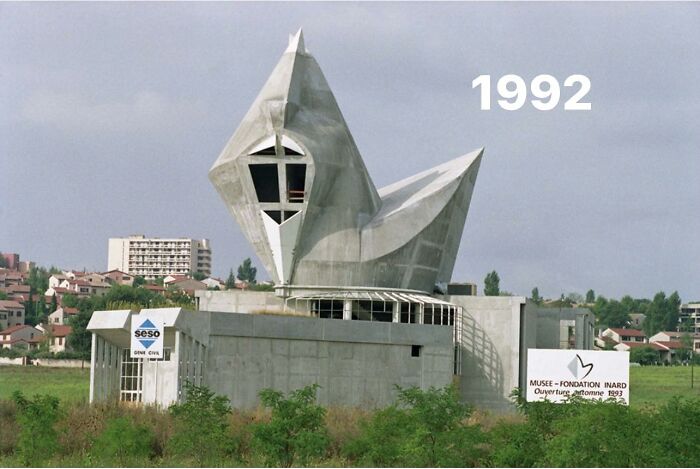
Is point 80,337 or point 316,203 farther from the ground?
point 316,203

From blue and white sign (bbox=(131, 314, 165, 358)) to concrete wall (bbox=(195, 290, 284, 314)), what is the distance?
985cm

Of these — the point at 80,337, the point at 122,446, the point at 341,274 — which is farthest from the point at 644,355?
the point at 122,446

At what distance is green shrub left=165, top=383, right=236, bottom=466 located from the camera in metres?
37.0

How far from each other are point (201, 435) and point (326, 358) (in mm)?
15611

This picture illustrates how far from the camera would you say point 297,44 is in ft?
194

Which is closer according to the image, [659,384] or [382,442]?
[382,442]

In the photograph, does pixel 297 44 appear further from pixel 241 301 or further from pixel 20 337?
pixel 20 337

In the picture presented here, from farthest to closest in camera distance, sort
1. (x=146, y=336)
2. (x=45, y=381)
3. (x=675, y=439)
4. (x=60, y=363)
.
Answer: (x=60, y=363) → (x=45, y=381) → (x=146, y=336) → (x=675, y=439)

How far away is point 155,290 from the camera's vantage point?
18550 cm

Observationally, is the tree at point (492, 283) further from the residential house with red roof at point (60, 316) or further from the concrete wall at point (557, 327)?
the concrete wall at point (557, 327)

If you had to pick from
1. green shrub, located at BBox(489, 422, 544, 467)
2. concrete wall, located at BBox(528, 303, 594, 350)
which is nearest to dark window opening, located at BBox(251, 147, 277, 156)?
concrete wall, located at BBox(528, 303, 594, 350)

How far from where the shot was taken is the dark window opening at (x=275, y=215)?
58812 mm

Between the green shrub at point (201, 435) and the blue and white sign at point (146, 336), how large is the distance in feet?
33.4

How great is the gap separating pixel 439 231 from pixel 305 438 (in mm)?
27471
